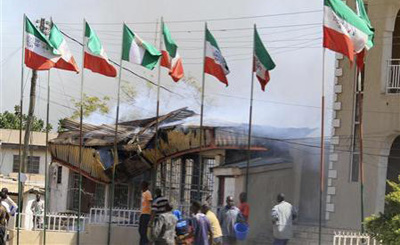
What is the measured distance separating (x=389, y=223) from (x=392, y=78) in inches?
301

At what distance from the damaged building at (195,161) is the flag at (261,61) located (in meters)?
2.58

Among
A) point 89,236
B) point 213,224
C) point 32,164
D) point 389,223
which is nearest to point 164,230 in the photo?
point 213,224

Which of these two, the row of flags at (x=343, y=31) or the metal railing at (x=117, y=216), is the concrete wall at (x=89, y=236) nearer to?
the metal railing at (x=117, y=216)

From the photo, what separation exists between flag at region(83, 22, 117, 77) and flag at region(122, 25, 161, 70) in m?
0.49

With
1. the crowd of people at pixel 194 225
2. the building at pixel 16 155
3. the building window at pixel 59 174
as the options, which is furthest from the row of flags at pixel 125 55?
the building at pixel 16 155

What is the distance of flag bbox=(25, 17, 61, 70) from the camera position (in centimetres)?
2033

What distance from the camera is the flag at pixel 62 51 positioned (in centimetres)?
2058

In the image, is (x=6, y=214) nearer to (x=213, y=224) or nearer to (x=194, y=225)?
(x=194, y=225)

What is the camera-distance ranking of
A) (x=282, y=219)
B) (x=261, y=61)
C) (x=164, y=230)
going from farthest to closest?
(x=261, y=61)
(x=282, y=219)
(x=164, y=230)

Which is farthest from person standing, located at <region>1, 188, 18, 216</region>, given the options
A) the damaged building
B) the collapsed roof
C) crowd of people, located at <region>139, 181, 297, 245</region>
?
the damaged building

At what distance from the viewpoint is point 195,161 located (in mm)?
24062

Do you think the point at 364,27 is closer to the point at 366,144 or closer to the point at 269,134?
the point at 366,144

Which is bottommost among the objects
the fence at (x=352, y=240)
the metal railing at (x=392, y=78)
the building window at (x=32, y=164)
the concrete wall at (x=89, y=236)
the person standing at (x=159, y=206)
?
the concrete wall at (x=89, y=236)

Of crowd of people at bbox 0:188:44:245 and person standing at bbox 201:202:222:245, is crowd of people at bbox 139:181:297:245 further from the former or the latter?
crowd of people at bbox 0:188:44:245
